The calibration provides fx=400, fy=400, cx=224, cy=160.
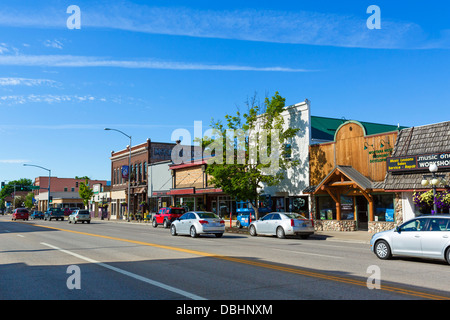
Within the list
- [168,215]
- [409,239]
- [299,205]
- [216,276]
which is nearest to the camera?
[216,276]

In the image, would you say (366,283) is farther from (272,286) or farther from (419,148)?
(419,148)

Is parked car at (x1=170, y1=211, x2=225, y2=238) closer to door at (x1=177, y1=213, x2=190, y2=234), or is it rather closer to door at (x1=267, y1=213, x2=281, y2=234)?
door at (x1=177, y1=213, x2=190, y2=234)

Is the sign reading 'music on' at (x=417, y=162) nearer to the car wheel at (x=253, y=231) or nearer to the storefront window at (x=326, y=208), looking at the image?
the storefront window at (x=326, y=208)

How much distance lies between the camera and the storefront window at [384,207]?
2416 cm

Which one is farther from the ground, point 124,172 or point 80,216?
point 124,172

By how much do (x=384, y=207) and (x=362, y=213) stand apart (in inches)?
71.8

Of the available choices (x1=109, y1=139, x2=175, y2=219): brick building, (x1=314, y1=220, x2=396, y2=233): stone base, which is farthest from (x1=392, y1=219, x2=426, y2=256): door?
(x1=109, y1=139, x2=175, y2=219): brick building

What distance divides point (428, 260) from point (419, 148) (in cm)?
1160

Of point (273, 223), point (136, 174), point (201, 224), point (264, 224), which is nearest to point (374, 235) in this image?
point (273, 223)

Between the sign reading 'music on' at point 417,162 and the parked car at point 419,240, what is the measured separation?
10.4m

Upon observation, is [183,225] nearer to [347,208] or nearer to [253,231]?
[253,231]

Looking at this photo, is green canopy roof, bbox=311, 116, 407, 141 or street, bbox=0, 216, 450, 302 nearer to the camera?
street, bbox=0, 216, 450, 302

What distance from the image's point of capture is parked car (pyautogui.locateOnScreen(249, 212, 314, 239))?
21500 millimetres

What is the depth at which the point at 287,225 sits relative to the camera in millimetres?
21562
